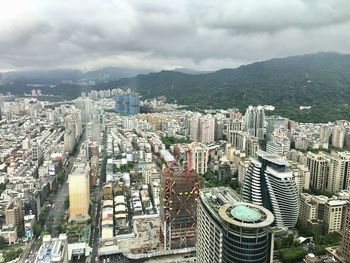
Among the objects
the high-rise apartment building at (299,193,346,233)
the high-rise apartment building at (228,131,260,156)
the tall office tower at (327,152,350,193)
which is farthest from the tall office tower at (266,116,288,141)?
the high-rise apartment building at (299,193,346,233)

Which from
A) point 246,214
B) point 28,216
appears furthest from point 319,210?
point 28,216

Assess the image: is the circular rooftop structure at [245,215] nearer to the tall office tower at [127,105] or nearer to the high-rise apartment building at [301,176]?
the high-rise apartment building at [301,176]

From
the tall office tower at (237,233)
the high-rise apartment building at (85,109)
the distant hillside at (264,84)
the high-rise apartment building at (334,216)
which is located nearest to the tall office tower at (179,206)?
the tall office tower at (237,233)

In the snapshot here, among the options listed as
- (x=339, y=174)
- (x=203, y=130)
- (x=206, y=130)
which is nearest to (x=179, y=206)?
A: (x=339, y=174)

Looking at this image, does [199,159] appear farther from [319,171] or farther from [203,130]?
[203,130]

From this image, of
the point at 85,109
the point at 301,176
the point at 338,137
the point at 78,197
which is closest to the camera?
the point at 78,197

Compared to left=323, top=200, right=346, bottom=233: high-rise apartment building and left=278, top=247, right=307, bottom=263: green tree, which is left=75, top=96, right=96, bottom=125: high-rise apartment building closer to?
left=323, top=200, right=346, bottom=233: high-rise apartment building
